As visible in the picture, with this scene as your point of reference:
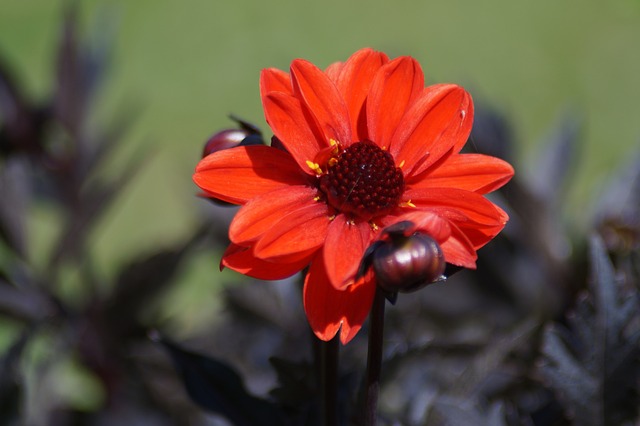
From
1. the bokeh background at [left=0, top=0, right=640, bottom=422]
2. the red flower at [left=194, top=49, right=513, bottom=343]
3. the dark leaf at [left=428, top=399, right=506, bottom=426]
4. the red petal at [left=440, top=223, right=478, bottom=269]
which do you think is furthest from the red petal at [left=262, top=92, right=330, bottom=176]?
the bokeh background at [left=0, top=0, right=640, bottom=422]

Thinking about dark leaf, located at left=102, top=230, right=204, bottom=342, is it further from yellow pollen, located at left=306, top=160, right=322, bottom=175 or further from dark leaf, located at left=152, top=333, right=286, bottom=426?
yellow pollen, located at left=306, top=160, right=322, bottom=175

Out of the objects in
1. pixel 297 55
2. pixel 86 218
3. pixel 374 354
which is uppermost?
pixel 374 354

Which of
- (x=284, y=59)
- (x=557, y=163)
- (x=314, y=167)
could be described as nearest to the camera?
(x=314, y=167)

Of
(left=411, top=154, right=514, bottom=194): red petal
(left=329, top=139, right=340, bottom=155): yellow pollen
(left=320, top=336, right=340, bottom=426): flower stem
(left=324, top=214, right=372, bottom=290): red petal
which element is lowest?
(left=320, top=336, right=340, bottom=426): flower stem

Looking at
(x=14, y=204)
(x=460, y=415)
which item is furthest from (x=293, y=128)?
(x=14, y=204)

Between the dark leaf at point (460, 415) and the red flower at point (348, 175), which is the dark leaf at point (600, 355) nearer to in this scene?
the dark leaf at point (460, 415)

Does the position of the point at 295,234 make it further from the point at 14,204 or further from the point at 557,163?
the point at 557,163

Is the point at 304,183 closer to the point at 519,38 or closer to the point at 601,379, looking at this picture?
the point at 601,379

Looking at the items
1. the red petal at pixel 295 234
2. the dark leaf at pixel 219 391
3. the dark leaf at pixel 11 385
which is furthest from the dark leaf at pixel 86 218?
the red petal at pixel 295 234
